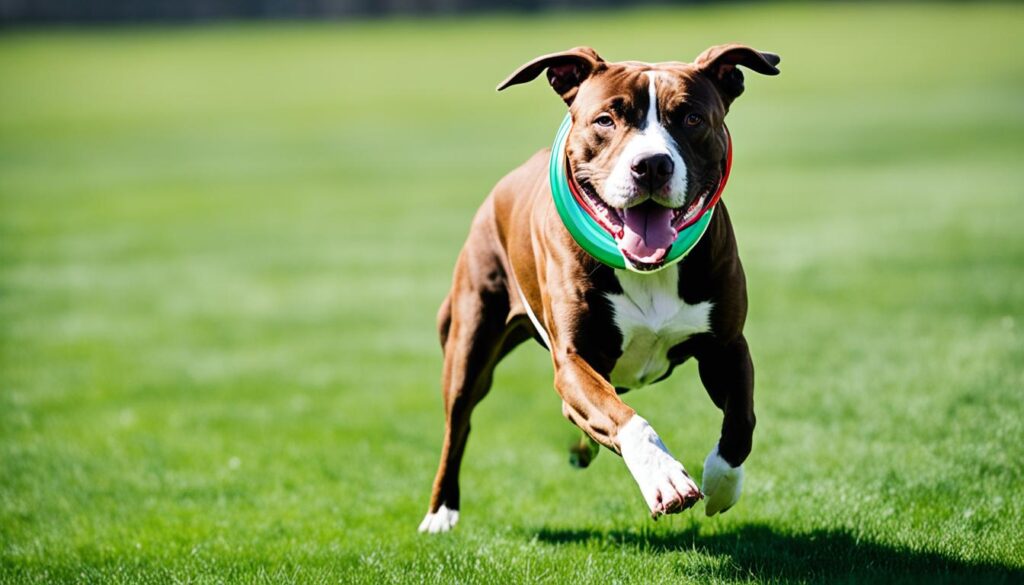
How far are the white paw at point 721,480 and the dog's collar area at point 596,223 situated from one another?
0.83 meters

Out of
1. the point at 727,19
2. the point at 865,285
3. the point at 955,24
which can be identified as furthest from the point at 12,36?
the point at 865,285

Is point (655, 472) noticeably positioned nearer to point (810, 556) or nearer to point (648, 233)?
point (648, 233)

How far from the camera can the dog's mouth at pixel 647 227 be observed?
4.72 metres

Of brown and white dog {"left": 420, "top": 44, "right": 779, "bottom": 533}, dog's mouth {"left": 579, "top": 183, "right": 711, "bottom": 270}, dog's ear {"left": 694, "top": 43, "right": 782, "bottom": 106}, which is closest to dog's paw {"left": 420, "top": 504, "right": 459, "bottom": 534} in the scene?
brown and white dog {"left": 420, "top": 44, "right": 779, "bottom": 533}

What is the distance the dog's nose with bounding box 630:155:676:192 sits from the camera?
15.1 feet

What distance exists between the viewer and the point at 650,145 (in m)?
4.67

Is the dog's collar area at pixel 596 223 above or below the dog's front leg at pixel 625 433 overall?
above

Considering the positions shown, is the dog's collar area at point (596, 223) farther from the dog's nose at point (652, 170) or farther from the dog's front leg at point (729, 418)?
the dog's front leg at point (729, 418)

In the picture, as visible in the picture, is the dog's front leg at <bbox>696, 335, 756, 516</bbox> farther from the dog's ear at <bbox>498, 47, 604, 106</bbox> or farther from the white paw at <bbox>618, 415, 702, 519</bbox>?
the dog's ear at <bbox>498, 47, 604, 106</bbox>

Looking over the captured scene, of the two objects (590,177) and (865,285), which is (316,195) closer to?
(865,285)

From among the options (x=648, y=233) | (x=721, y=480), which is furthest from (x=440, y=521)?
(x=648, y=233)

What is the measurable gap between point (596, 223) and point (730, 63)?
88 cm

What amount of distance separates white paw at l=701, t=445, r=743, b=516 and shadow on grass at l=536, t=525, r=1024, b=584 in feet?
1.04

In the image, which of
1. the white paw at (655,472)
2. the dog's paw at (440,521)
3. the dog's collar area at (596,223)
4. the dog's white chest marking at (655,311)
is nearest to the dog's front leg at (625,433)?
the white paw at (655,472)
